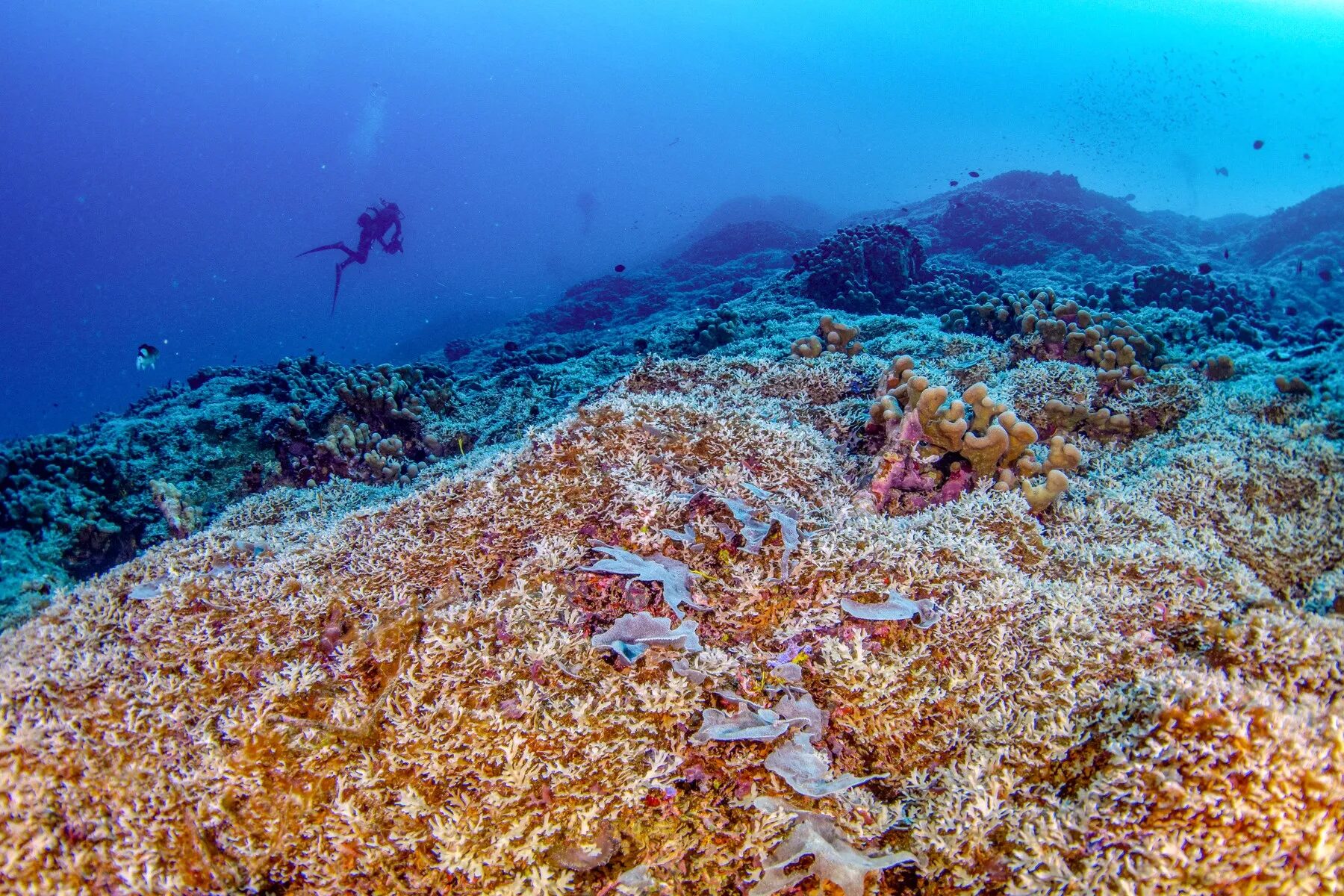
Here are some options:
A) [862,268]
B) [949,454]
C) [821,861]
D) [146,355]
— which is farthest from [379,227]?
[821,861]

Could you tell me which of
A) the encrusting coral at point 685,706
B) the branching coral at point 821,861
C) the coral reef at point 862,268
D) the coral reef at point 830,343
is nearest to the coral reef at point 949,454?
the encrusting coral at point 685,706

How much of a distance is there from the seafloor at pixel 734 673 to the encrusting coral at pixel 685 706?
12 mm

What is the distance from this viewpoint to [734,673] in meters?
2.14

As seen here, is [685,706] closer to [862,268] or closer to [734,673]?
[734,673]

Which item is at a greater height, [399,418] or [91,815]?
[399,418]

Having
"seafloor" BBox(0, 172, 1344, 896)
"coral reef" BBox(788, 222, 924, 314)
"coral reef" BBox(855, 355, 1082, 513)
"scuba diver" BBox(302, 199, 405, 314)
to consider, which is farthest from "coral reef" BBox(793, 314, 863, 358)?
"scuba diver" BBox(302, 199, 405, 314)

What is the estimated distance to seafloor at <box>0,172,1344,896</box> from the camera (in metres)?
1.63

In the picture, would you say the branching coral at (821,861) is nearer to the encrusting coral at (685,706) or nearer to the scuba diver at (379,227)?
the encrusting coral at (685,706)

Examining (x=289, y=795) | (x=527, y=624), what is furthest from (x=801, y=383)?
(x=289, y=795)

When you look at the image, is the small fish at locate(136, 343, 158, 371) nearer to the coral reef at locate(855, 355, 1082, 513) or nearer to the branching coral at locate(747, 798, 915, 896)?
the coral reef at locate(855, 355, 1082, 513)

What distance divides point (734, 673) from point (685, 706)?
249 millimetres

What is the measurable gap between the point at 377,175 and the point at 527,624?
16920 centimetres

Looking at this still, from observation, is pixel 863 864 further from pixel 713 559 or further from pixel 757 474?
pixel 757 474

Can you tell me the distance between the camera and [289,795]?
72.1 inches
